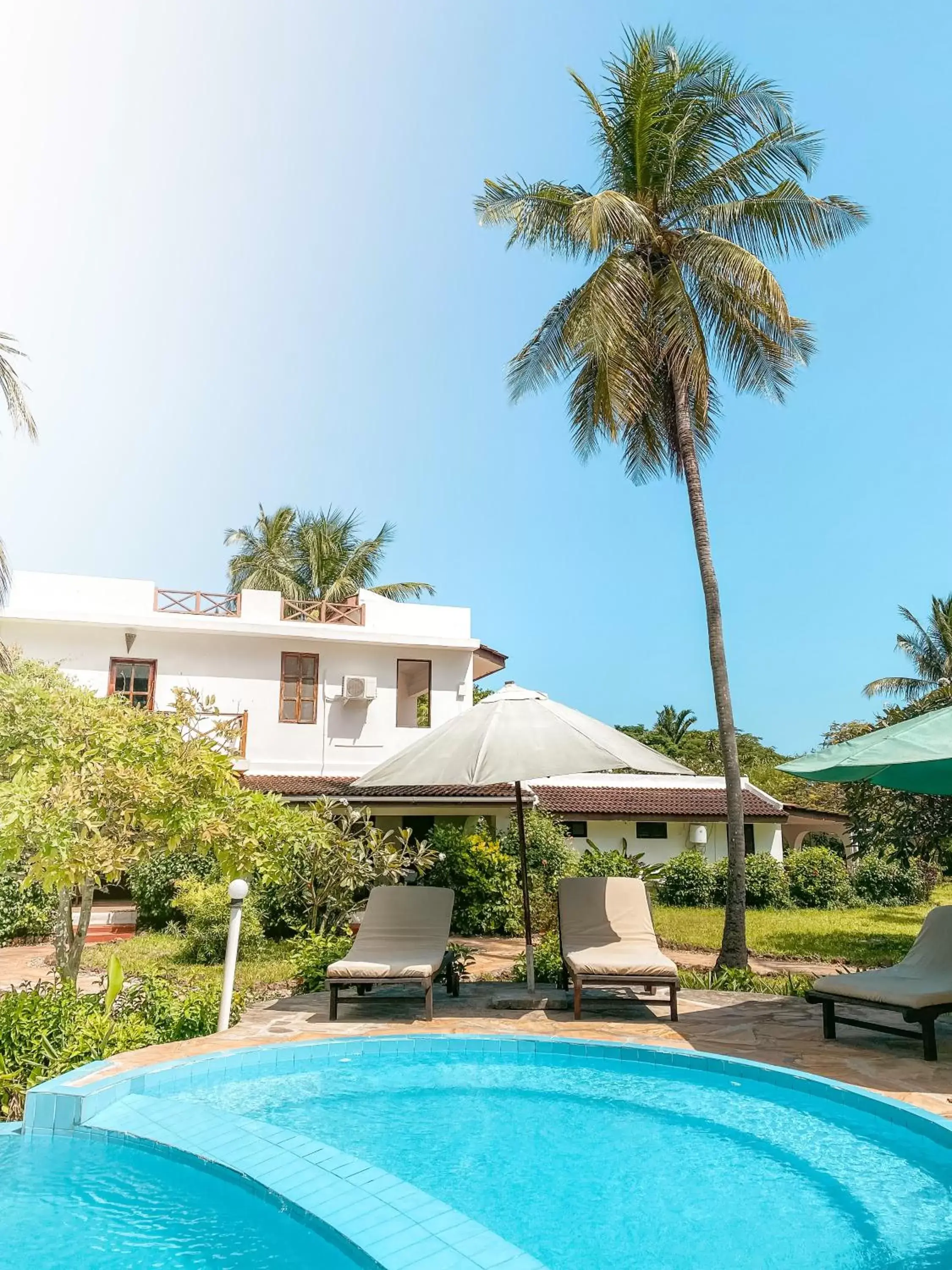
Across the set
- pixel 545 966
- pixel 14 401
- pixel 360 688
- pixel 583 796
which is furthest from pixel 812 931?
pixel 14 401

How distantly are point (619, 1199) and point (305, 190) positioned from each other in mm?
16015

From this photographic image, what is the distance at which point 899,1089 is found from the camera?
6078mm

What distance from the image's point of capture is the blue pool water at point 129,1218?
430 centimetres

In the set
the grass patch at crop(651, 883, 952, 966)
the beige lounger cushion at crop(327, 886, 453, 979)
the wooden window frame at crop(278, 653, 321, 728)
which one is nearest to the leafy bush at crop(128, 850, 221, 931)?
the wooden window frame at crop(278, 653, 321, 728)

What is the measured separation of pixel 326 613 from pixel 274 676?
2.40 m

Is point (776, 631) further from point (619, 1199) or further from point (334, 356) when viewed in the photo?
point (619, 1199)

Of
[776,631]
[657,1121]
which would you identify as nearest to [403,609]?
[657,1121]

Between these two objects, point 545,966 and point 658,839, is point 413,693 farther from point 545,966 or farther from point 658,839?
point 545,966

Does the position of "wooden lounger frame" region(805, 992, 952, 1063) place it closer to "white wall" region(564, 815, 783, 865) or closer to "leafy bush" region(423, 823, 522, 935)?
"leafy bush" region(423, 823, 522, 935)

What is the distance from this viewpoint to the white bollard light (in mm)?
7336

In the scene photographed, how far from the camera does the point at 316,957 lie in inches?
419

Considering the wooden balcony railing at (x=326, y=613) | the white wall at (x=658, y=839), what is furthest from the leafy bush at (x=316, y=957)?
the white wall at (x=658, y=839)

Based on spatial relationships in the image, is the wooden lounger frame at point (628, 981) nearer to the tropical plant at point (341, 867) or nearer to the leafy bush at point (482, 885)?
the tropical plant at point (341, 867)

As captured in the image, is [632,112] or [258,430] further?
[258,430]
